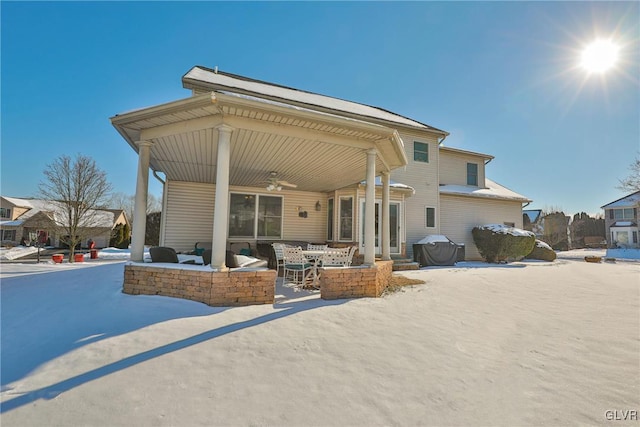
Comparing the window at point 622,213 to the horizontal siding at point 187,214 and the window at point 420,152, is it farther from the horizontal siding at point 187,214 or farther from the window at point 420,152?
the horizontal siding at point 187,214

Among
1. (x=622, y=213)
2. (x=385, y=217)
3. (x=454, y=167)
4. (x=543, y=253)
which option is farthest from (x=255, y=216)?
(x=622, y=213)

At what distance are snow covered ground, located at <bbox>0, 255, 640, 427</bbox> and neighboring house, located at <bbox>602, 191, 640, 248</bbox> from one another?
33.8 m

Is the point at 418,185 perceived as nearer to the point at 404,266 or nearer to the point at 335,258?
the point at 404,266

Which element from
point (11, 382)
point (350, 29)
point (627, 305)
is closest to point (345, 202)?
point (350, 29)

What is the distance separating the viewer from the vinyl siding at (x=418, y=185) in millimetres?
11781

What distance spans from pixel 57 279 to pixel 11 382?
5042 millimetres

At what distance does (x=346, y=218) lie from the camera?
31.7 feet

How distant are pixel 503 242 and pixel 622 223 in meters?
27.5

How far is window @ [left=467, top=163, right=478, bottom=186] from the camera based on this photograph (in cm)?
1438

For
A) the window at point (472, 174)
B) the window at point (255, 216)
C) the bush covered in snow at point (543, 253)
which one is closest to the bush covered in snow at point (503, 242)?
the bush covered in snow at point (543, 253)

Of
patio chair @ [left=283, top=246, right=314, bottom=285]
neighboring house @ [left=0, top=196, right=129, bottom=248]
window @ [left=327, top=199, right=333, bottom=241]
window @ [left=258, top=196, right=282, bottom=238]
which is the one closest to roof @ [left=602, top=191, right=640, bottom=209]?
window @ [left=327, top=199, right=333, bottom=241]

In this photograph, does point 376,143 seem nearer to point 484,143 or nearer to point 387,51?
point 387,51

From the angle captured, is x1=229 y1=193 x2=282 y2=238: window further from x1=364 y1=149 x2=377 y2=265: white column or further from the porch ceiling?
x1=364 y1=149 x2=377 y2=265: white column

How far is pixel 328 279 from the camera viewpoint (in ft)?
15.4
